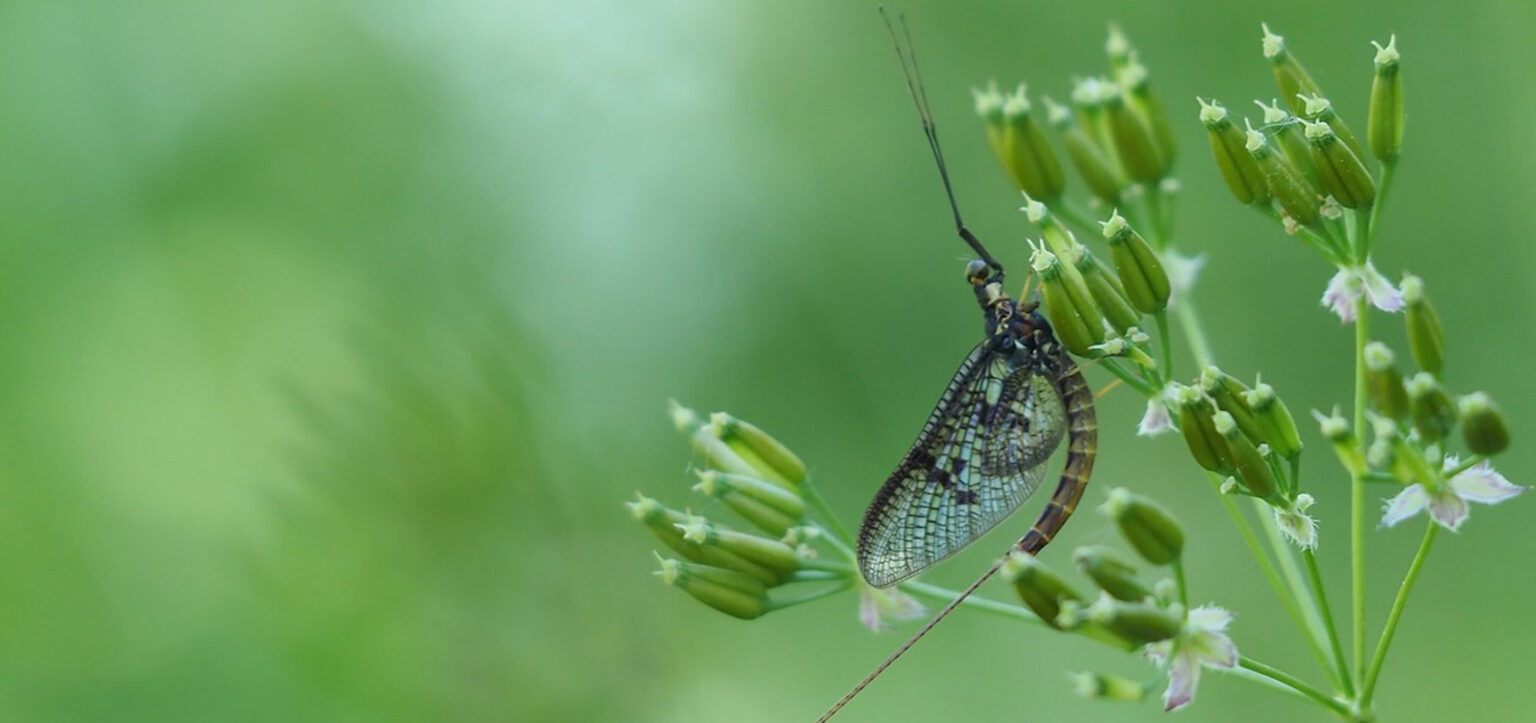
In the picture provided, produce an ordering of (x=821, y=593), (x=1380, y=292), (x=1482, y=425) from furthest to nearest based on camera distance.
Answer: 1. (x=821, y=593)
2. (x=1380, y=292)
3. (x=1482, y=425)

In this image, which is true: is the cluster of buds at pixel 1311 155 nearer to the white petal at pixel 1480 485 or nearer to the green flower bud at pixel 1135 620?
the white petal at pixel 1480 485

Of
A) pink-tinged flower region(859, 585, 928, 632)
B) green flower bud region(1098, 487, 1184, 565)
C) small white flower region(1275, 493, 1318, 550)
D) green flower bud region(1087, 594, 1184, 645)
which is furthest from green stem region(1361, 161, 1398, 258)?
pink-tinged flower region(859, 585, 928, 632)

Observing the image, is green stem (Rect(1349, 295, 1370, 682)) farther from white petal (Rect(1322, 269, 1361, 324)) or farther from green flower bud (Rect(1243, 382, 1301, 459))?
green flower bud (Rect(1243, 382, 1301, 459))

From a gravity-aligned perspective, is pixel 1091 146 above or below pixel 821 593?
above

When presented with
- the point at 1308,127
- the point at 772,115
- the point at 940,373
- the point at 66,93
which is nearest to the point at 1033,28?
the point at 772,115

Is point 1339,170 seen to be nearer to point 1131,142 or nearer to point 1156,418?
point 1156,418

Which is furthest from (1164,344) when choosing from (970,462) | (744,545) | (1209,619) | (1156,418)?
(744,545)
